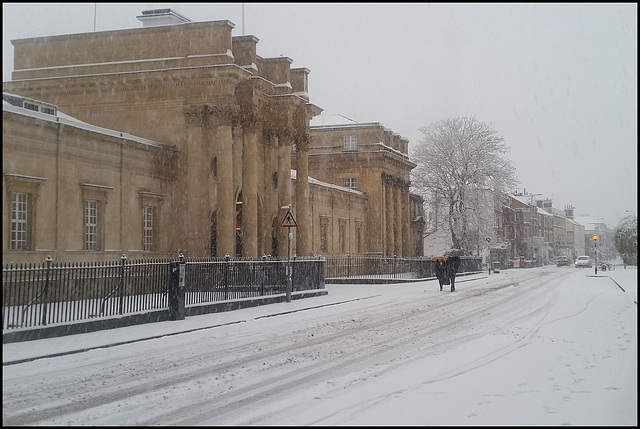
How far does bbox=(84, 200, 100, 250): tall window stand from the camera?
25562mm

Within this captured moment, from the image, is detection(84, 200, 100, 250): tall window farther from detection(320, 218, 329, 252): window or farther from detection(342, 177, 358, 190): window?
detection(342, 177, 358, 190): window

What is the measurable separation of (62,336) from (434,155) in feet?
160

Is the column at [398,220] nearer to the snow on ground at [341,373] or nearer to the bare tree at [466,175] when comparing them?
the bare tree at [466,175]

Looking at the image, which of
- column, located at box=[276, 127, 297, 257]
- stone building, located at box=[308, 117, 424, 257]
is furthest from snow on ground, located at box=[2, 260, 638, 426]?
stone building, located at box=[308, 117, 424, 257]

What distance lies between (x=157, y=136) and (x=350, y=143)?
2871 centimetres

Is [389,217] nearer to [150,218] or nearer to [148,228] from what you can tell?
[150,218]

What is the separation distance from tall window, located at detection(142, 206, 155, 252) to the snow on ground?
12.6m

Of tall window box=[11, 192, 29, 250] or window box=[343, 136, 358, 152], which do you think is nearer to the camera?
tall window box=[11, 192, 29, 250]

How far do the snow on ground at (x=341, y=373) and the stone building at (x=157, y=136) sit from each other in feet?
33.6

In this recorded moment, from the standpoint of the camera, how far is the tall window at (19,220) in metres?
22.1

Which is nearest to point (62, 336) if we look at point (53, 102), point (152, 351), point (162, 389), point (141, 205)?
point (152, 351)

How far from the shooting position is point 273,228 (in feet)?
132

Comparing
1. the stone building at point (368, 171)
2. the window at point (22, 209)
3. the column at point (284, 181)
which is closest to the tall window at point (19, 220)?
the window at point (22, 209)

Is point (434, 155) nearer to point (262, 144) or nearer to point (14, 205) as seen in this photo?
point (262, 144)
